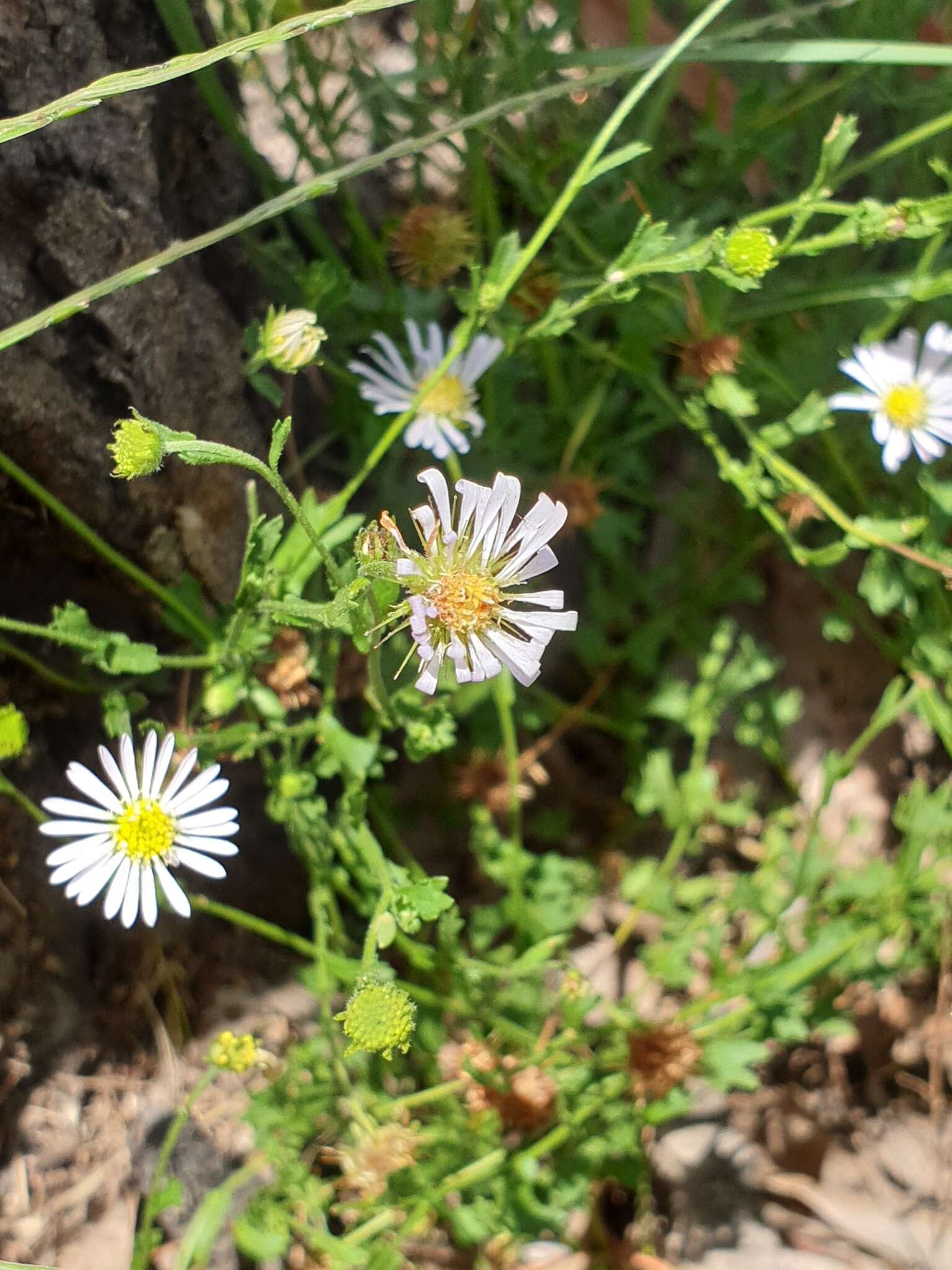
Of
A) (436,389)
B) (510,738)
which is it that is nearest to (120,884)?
(510,738)

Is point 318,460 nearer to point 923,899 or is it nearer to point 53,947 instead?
point 53,947

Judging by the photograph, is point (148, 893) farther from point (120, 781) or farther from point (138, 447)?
point (138, 447)

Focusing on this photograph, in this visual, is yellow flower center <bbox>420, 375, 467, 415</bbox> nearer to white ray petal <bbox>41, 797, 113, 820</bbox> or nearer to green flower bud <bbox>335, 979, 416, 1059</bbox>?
white ray petal <bbox>41, 797, 113, 820</bbox>

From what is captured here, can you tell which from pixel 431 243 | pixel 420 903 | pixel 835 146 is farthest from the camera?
pixel 431 243

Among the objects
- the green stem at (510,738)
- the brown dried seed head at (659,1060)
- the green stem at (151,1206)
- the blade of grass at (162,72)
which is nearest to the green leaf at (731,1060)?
the brown dried seed head at (659,1060)

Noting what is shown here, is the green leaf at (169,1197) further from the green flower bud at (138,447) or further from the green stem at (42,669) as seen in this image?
the green flower bud at (138,447)

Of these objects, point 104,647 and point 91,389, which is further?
point 91,389

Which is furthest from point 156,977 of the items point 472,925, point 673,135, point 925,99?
point 925,99
